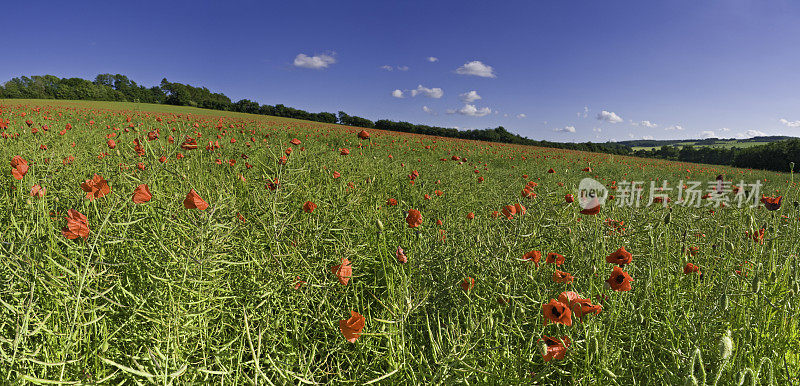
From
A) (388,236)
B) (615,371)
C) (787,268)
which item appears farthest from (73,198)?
(787,268)

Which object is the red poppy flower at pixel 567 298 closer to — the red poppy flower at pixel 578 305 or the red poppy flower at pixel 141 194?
the red poppy flower at pixel 578 305

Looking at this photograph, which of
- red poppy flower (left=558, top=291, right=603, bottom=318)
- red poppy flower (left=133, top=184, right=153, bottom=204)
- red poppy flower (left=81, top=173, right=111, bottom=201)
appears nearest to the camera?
red poppy flower (left=558, top=291, right=603, bottom=318)

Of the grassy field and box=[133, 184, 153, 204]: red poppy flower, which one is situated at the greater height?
box=[133, 184, 153, 204]: red poppy flower

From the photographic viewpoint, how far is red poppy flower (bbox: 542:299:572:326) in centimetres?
98

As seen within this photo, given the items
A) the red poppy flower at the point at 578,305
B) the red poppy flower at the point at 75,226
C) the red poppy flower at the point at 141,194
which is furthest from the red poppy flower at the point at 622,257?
the red poppy flower at the point at 75,226

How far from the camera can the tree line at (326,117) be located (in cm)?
2191

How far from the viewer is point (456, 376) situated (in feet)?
3.76

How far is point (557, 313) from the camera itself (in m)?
1.01

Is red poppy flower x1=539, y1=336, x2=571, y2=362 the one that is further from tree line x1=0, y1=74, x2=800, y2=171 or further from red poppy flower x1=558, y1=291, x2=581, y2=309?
tree line x1=0, y1=74, x2=800, y2=171

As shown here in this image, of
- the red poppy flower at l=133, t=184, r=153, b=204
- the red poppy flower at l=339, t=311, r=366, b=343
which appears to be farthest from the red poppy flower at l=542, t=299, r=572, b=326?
the red poppy flower at l=133, t=184, r=153, b=204

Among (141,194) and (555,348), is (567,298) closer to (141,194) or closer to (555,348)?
(555,348)

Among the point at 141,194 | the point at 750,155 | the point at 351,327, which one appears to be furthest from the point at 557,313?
the point at 750,155

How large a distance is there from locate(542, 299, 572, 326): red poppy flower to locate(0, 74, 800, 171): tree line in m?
14.0

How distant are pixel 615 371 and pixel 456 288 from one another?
0.68m
